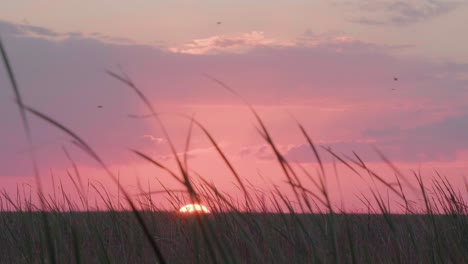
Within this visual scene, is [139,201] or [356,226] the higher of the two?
[139,201]

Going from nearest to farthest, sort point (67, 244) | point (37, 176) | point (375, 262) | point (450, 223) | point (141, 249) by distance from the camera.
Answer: point (37, 176) → point (375, 262) → point (141, 249) → point (450, 223) → point (67, 244)

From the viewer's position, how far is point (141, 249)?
12.4ft

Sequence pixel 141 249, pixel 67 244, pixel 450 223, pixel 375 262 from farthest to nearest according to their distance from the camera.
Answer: pixel 67 244 → pixel 450 223 → pixel 141 249 → pixel 375 262

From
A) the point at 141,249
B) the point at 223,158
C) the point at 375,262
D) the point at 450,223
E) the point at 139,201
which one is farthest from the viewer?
the point at 139,201

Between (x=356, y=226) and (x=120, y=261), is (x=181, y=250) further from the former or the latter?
(x=356, y=226)

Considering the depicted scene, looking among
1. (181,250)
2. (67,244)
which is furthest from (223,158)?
(67,244)

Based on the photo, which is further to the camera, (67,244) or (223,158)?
(67,244)

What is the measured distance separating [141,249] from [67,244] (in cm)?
103

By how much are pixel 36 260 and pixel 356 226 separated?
2.78 metres

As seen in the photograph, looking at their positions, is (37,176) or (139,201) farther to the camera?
(139,201)

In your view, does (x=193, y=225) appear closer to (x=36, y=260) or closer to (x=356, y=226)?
(x=36, y=260)

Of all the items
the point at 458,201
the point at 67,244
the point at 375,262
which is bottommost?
the point at 375,262

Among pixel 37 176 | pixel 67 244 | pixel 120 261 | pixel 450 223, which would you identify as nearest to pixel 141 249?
pixel 120 261

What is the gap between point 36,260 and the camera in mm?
3635
